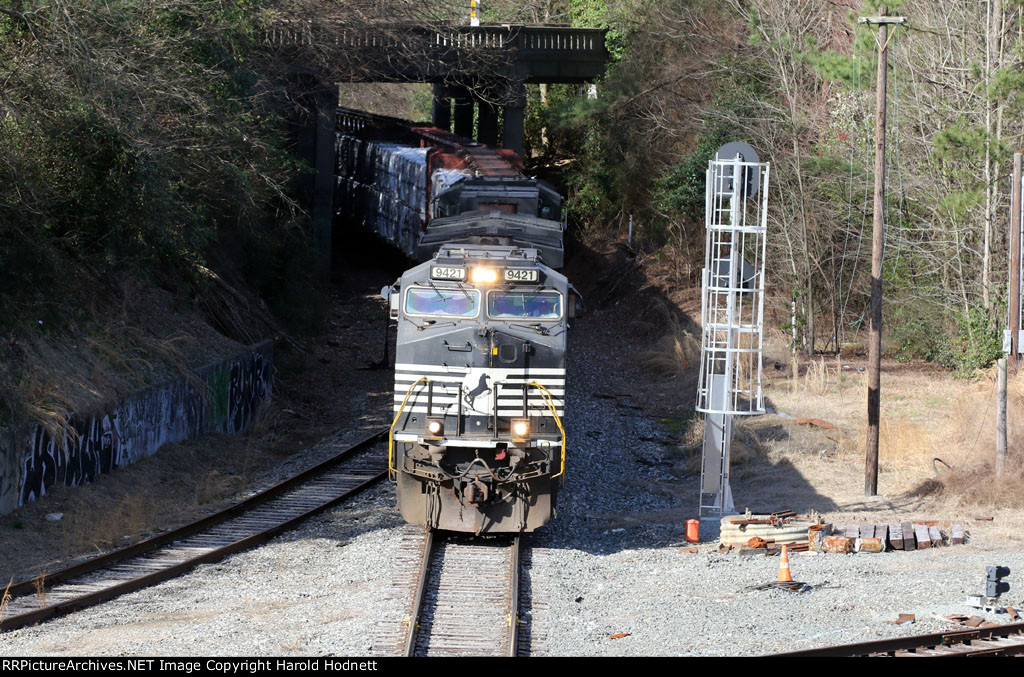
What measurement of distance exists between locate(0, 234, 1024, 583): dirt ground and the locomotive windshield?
408cm

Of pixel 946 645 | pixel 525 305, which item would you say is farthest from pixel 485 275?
pixel 946 645

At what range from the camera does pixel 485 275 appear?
14008 millimetres

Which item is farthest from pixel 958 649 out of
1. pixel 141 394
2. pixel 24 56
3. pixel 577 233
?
pixel 577 233

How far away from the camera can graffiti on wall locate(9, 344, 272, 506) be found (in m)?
15.9

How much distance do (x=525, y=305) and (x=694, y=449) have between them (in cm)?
830

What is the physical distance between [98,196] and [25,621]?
31.4 ft

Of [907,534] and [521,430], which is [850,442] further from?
[521,430]

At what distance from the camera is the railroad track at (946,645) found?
995cm

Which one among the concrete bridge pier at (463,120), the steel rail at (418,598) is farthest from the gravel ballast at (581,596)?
the concrete bridge pier at (463,120)

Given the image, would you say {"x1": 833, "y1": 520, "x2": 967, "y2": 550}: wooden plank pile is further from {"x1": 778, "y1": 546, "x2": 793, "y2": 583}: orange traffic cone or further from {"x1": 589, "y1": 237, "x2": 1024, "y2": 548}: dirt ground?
{"x1": 778, "y1": 546, "x2": 793, "y2": 583}: orange traffic cone

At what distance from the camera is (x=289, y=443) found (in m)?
22.6

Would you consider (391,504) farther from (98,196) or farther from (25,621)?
(98,196)

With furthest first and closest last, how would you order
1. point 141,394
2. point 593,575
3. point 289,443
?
point 289,443 < point 141,394 < point 593,575
